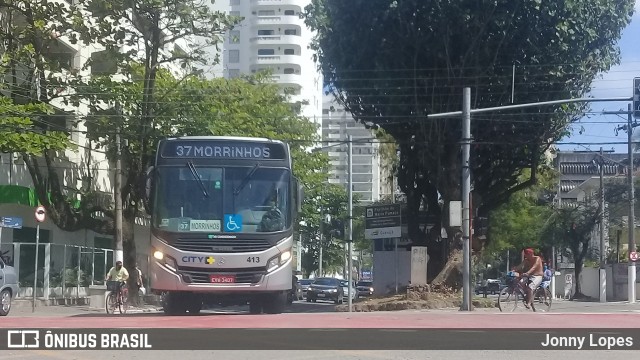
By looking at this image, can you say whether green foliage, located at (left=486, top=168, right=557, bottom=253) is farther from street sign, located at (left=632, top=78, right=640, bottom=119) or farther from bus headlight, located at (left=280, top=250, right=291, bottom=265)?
bus headlight, located at (left=280, top=250, right=291, bottom=265)

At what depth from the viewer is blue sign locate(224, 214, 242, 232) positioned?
18281mm

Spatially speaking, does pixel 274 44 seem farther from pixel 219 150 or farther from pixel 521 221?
pixel 219 150

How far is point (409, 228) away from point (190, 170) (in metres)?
22.8

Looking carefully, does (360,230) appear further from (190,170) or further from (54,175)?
(190,170)

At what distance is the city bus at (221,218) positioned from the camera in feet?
59.9

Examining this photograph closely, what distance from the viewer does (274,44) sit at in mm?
105125

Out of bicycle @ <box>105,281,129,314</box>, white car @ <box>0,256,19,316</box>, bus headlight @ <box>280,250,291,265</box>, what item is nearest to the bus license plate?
bus headlight @ <box>280,250,291,265</box>

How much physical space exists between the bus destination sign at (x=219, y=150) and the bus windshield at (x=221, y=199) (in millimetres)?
301

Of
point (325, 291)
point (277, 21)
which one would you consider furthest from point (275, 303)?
point (277, 21)

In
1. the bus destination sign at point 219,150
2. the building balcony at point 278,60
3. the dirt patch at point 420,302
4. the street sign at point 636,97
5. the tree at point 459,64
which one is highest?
the building balcony at point 278,60

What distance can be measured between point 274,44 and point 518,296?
3311 inches

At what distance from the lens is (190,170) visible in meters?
18.7

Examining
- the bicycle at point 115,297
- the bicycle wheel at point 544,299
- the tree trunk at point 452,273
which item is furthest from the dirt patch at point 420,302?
the bicycle at point 115,297

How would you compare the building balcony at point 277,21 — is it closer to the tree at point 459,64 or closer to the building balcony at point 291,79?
the building balcony at point 291,79
